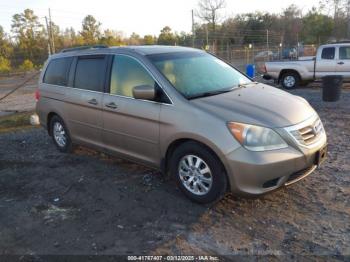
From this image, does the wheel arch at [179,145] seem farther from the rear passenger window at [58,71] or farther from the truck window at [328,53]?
the truck window at [328,53]

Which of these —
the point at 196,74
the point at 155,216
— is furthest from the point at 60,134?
the point at 155,216

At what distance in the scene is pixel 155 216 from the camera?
13.5 ft

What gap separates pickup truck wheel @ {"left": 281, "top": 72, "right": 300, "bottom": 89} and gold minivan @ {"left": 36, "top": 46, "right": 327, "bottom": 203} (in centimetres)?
1042

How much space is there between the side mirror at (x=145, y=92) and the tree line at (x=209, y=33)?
37.0 meters

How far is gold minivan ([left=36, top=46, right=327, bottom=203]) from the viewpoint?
12.7ft

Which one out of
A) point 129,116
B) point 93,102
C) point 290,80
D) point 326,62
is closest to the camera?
point 129,116

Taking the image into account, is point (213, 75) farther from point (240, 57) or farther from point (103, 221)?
point (240, 57)

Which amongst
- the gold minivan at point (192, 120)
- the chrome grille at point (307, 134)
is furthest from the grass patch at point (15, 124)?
the chrome grille at point (307, 134)

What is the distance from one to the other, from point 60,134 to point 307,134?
4.25 metres

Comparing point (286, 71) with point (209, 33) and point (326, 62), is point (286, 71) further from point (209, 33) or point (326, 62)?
point (209, 33)

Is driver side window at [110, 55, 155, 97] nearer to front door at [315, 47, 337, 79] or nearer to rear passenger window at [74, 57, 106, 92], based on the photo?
rear passenger window at [74, 57, 106, 92]

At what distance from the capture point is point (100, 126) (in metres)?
5.38

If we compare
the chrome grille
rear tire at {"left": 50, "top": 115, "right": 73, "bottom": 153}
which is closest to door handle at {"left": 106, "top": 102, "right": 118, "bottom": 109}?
rear tire at {"left": 50, "top": 115, "right": 73, "bottom": 153}

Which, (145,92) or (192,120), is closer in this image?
(192,120)
